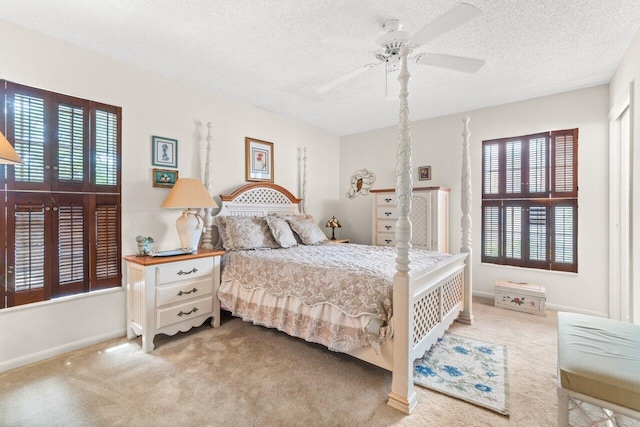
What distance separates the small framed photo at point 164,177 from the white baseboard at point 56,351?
1504 millimetres

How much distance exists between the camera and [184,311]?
2686 mm

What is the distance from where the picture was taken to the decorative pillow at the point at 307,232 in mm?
3734

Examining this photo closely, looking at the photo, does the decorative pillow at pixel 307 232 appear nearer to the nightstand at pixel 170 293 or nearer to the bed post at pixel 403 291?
the nightstand at pixel 170 293

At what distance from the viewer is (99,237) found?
2.64 metres

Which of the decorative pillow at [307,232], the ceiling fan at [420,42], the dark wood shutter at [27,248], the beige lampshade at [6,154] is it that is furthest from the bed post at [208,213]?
the beige lampshade at [6,154]

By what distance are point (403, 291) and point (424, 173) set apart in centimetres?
318

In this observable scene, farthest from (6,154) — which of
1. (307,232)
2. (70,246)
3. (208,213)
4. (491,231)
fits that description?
(491,231)

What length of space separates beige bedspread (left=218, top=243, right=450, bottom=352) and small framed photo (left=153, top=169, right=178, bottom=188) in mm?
1016

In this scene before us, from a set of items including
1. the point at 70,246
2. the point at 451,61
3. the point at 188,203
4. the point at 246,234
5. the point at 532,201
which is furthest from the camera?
the point at 532,201

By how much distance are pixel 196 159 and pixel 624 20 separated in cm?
403

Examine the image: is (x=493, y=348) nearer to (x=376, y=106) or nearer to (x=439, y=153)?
(x=439, y=153)

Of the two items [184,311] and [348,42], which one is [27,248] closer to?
[184,311]

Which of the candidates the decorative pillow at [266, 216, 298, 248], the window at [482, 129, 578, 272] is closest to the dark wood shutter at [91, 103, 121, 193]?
the decorative pillow at [266, 216, 298, 248]

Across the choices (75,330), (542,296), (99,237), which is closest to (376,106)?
(542,296)
